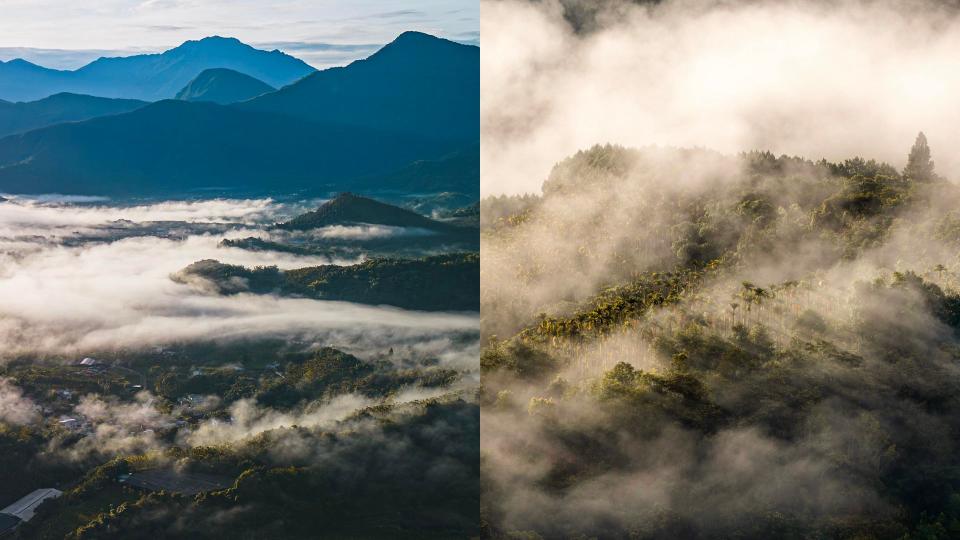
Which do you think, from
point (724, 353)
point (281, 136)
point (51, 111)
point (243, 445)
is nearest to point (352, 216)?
point (724, 353)

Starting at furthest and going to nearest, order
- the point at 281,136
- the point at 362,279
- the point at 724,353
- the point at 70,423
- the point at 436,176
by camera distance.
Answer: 1. the point at 281,136
2. the point at 436,176
3. the point at 362,279
4. the point at 724,353
5. the point at 70,423

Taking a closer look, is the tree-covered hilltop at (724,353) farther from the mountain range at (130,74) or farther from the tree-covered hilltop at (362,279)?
the mountain range at (130,74)

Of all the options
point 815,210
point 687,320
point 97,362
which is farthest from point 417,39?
point 97,362

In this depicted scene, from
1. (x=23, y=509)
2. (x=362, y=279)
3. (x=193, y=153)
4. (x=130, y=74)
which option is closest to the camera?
(x=23, y=509)

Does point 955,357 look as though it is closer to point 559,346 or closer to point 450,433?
point 559,346

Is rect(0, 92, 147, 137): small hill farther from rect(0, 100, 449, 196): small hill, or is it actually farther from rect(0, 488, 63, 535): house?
rect(0, 488, 63, 535): house

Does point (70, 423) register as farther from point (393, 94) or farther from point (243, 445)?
point (393, 94)
